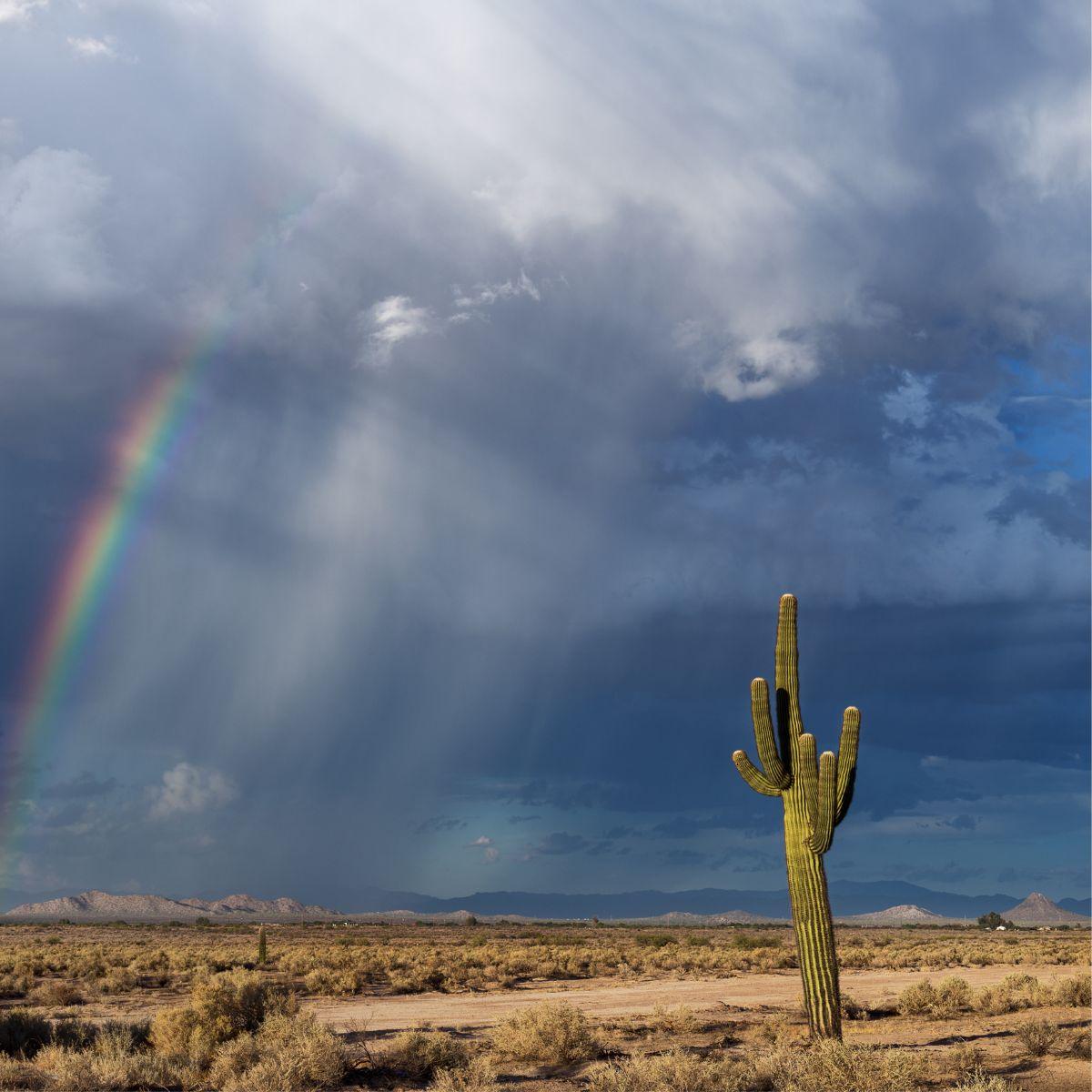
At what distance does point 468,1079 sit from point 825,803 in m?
8.63

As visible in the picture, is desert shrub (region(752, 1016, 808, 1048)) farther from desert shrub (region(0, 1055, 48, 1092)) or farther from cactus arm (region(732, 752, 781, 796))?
desert shrub (region(0, 1055, 48, 1092))

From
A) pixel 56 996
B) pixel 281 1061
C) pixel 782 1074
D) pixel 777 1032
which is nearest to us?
pixel 782 1074

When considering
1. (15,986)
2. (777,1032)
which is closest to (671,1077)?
(777,1032)

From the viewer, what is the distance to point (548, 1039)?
72.9ft

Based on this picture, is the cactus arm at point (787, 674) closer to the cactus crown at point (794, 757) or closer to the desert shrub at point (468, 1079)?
the cactus crown at point (794, 757)

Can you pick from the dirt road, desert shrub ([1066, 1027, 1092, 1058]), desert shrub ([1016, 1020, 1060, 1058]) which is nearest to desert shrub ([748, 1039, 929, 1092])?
desert shrub ([1016, 1020, 1060, 1058])

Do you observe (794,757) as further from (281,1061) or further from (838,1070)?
(281,1061)

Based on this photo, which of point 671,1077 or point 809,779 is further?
point 809,779

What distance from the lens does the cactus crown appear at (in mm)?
20516

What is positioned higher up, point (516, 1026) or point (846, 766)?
point (846, 766)

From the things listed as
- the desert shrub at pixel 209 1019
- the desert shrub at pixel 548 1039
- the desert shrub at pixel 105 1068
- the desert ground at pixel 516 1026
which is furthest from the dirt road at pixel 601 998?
the desert shrub at pixel 105 1068

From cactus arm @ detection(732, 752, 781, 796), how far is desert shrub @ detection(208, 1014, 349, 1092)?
9.70m

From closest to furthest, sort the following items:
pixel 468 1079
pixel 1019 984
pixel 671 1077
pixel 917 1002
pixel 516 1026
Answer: pixel 671 1077 < pixel 468 1079 < pixel 516 1026 < pixel 917 1002 < pixel 1019 984

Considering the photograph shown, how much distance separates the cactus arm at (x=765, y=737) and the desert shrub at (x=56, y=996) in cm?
2627
